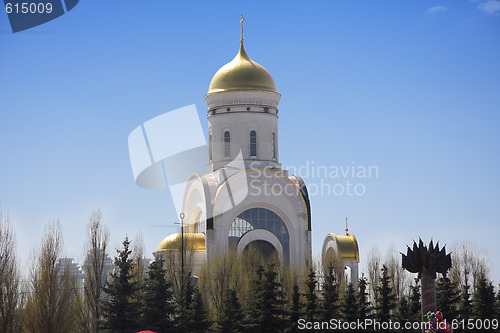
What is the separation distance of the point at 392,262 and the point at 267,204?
9.88m

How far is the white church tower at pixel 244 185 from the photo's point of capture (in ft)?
110

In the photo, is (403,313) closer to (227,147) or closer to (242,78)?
(227,147)

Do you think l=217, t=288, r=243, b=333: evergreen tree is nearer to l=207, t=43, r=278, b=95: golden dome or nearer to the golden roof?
the golden roof

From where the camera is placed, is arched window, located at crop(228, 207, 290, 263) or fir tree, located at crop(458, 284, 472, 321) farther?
arched window, located at crop(228, 207, 290, 263)

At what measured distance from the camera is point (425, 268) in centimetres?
A: 2131

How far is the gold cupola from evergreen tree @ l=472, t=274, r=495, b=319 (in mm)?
13491

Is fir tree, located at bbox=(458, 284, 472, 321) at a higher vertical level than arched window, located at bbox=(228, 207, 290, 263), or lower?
lower

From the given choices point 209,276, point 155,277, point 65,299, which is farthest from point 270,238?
point 65,299

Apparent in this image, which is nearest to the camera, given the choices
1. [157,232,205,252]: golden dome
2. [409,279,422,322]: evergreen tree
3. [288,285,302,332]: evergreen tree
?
[288,285,302,332]: evergreen tree

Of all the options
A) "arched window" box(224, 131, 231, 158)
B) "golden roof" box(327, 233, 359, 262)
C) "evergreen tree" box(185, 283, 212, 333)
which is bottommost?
"evergreen tree" box(185, 283, 212, 333)

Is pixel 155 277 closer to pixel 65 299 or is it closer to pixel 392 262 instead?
pixel 65 299

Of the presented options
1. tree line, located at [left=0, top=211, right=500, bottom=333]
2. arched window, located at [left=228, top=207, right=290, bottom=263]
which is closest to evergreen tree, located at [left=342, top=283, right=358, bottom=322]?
tree line, located at [left=0, top=211, right=500, bottom=333]

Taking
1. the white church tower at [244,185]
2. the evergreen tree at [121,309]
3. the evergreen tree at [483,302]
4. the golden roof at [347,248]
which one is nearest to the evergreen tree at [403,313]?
the evergreen tree at [483,302]

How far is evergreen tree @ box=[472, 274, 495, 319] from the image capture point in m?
30.4
